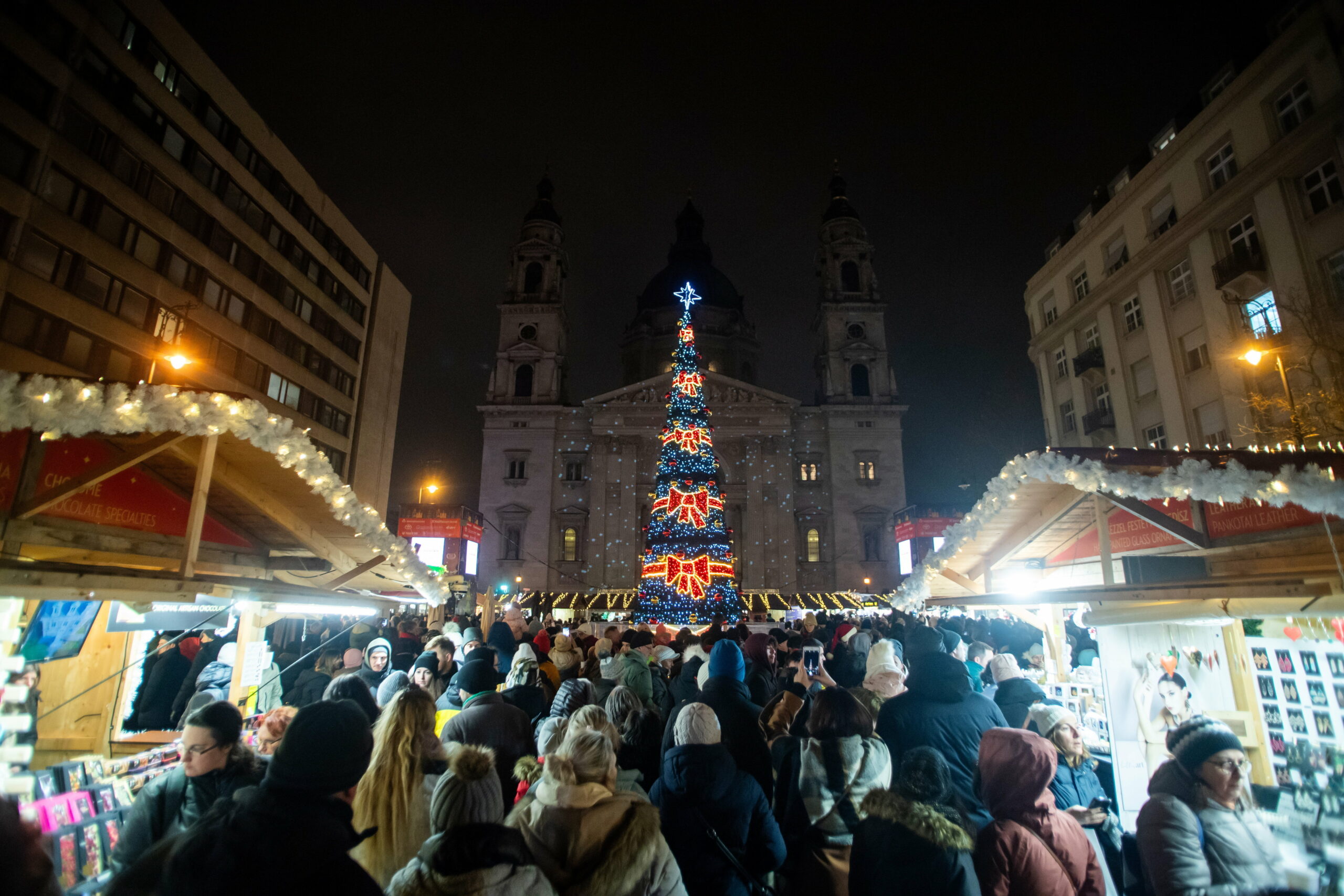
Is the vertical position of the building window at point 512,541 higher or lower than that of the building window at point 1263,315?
lower

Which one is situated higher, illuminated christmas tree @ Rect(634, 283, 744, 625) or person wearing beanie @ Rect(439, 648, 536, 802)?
illuminated christmas tree @ Rect(634, 283, 744, 625)

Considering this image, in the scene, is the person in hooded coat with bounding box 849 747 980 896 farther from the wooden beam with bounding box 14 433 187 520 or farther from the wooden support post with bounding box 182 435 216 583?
the wooden beam with bounding box 14 433 187 520

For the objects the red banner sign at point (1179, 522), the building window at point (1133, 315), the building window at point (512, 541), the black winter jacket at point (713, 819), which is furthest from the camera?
the building window at point (512, 541)

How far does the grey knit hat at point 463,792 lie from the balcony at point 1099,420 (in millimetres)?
→ 29265

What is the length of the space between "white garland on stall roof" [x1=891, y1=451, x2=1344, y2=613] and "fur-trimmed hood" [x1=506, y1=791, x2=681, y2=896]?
4529 mm

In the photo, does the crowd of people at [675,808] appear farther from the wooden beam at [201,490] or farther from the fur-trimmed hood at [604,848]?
the wooden beam at [201,490]

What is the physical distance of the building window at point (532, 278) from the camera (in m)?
48.4

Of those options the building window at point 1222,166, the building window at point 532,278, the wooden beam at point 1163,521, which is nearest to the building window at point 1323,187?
the building window at point 1222,166

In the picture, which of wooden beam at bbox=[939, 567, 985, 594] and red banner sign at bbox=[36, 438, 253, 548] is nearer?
red banner sign at bbox=[36, 438, 253, 548]

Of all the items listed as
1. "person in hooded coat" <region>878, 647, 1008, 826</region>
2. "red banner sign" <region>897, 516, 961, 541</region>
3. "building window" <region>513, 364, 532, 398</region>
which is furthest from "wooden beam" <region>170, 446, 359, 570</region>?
"building window" <region>513, 364, 532, 398</region>

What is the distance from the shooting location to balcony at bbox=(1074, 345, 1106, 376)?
26625 millimetres

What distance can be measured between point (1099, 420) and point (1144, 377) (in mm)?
2360

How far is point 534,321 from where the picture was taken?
1859 inches

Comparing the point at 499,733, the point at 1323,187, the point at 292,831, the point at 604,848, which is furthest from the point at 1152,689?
the point at 1323,187
